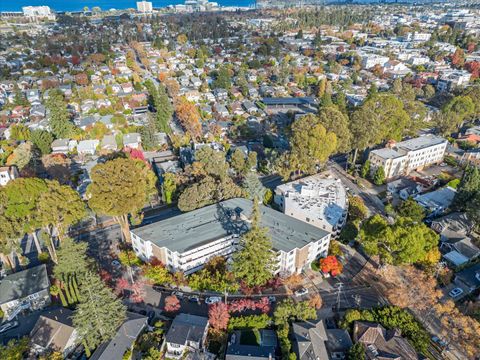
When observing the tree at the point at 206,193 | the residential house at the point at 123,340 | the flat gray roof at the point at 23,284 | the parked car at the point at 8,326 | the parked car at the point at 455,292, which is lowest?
the parked car at the point at 455,292

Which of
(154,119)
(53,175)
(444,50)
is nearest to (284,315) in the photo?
(53,175)

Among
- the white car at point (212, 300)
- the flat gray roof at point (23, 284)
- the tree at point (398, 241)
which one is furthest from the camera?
the tree at point (398, 241)

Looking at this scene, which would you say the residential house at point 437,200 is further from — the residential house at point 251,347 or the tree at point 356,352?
the residential house at point 251,347

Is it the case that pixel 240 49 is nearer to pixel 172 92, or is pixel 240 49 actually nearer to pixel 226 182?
pixel 172 92

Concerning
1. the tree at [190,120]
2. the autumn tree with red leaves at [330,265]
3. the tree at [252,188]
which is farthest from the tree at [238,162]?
the autumn tree with red leaves at [330,265]

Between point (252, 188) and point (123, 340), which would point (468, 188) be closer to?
point (252, 188)

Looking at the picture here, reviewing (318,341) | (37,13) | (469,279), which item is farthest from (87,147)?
(37,13)
